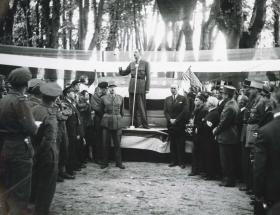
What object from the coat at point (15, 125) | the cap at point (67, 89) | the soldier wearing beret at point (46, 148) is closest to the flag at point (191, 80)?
the cap at point (67, 89)

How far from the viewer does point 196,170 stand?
10555mm

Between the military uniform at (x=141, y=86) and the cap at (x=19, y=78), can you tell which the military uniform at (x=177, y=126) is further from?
the cap at (x=19, y=78)

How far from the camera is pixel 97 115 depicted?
11688 millimetres

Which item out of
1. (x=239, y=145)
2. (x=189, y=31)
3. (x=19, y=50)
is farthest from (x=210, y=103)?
(x=189, y=31)

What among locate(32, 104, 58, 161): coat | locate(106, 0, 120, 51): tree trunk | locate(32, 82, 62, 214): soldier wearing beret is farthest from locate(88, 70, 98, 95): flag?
locate(106, 0, 120, 51): tree trunk

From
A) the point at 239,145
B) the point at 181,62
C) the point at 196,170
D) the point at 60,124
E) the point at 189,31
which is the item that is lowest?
the point at 196,170

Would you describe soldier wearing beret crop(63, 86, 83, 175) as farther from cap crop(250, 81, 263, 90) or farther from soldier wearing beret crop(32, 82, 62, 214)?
cap crop(250, 81, 263, 90)

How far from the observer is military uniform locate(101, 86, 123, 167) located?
11156 millimetres

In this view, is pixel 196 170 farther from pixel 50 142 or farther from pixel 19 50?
pixel 19 50

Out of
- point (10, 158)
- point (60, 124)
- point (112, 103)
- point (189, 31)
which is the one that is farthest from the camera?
point (189, 31)

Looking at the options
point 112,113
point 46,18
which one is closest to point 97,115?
point 112,113

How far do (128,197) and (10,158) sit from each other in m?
3.60

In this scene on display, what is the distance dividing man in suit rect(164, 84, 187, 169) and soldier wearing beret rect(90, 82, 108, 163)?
6.23 feet

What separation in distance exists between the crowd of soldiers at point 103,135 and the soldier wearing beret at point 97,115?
0.09 ft
